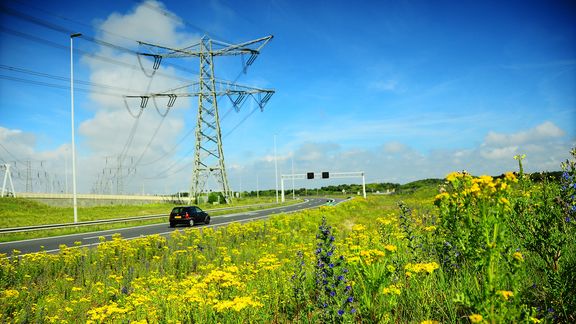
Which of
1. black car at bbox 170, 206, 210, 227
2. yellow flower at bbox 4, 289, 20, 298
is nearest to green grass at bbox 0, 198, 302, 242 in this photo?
black car at bbox 170, 206, 210, 227

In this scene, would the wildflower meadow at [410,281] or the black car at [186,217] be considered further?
the black car at [186,217]

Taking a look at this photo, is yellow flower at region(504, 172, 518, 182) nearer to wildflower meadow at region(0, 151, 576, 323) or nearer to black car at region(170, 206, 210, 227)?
wildflower meadow at region(0, 151, 576, 323)

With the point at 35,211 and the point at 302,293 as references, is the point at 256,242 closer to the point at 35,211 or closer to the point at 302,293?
the point at 302,293

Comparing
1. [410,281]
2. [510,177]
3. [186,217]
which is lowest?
[186,217]

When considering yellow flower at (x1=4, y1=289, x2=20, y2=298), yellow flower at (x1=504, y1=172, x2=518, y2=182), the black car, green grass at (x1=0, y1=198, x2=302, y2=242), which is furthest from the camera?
the black car

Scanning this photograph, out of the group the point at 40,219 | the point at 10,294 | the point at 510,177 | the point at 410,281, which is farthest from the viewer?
the point at 40,219

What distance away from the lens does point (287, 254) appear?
9.68 meters

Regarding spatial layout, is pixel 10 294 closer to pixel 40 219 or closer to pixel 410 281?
pixel 410 281

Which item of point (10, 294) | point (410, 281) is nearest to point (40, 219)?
point (10, 294)

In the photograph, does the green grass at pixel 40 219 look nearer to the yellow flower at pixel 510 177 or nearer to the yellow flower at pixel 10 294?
the yellow flower at pixel 10 294

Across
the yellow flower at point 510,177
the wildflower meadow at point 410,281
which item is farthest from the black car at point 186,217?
the yellow flower at point 510,177

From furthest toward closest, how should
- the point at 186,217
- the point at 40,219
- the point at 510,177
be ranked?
the point at 40,219 < the point at 186,217 < the point at 510,177

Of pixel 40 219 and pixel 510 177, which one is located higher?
pixel 510 177

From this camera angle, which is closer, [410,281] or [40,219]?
[410,281]
